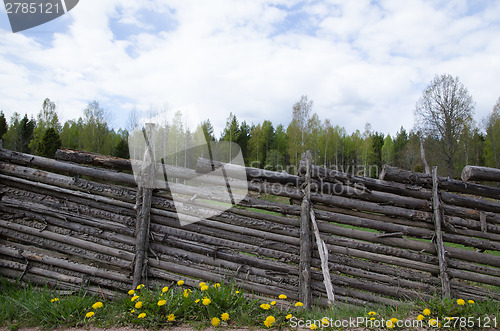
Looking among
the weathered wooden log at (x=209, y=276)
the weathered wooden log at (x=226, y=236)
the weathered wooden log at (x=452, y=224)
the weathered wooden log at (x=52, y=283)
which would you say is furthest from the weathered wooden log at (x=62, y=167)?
the weathered wooden log at (x=452, y=224)

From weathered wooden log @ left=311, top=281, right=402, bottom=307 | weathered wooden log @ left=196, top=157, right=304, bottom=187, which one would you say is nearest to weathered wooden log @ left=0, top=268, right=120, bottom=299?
weathered wooden log @ left=196, top=157, right=304, bottom=187

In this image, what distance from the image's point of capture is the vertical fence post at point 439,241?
12.4 feet

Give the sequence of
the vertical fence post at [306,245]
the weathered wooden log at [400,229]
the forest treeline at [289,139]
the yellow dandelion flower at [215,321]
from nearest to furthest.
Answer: the yellow dandelion flower at [215,321], the vertical fence post at [306,245], the weathered wooden log at [400,229], the forest treeline at [289,139]

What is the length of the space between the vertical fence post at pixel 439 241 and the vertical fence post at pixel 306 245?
1611mm

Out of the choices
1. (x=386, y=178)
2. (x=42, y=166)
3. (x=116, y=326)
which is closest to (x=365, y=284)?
(x=386, y=178)

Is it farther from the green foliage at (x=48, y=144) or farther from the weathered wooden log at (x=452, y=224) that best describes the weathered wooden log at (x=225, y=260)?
the green foliage at (x=48, y=144)

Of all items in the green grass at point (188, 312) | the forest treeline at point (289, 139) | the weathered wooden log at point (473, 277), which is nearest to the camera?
the green grass at point (188, 312)

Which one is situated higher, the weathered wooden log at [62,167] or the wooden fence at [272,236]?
the weathered wooden log at [62,167]

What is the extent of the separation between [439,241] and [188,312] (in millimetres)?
3165

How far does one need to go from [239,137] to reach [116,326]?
35879mm

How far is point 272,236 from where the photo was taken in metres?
4.01

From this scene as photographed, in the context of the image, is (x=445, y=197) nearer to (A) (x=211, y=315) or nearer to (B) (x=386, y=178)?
(B) (x=386, y=178)

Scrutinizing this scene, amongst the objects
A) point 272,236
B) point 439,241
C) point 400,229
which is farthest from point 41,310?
point 439,241

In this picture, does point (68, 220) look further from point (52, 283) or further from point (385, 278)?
point (385, 278)
